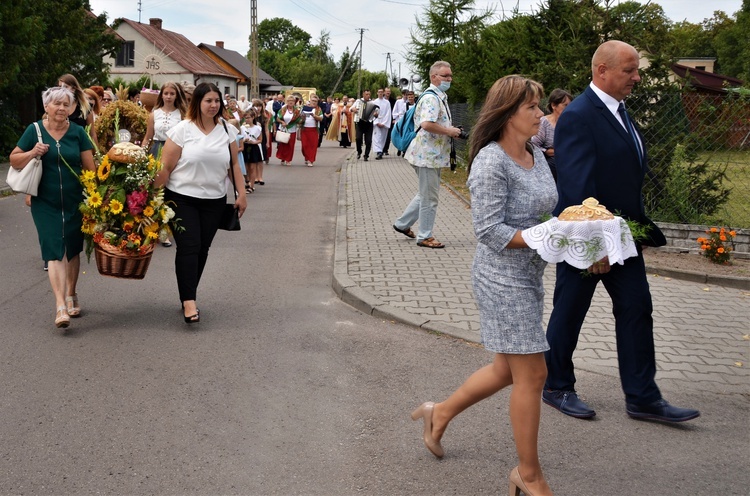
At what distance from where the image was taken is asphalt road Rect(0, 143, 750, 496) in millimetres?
4258

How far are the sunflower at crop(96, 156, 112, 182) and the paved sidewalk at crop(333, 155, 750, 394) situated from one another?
7.78 feet

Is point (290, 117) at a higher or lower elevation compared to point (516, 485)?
higher

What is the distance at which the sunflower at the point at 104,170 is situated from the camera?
6953 mm

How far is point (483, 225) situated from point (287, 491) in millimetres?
1493

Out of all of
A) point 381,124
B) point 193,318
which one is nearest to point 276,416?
point 193,318

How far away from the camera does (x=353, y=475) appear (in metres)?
4.29

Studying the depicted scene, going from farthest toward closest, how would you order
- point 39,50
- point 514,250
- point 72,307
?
point 39,50, point 72,307, point 514,250

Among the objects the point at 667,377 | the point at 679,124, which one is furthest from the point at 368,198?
the point at 667,377

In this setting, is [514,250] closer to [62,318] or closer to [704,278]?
[62,318]

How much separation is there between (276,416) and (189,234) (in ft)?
8.19

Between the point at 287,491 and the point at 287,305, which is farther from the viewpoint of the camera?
the point at 287,305

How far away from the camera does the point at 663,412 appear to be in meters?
5.10

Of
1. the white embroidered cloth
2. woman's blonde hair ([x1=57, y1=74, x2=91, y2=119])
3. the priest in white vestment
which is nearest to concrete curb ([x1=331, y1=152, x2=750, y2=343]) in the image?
the white embroidered cloth

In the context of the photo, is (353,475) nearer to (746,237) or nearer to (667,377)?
(667,377)
